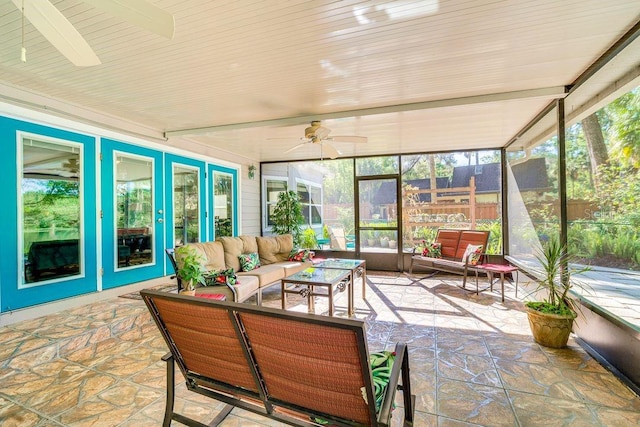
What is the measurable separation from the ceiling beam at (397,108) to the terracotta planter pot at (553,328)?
2.22m

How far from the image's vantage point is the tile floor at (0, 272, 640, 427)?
1.84 meters

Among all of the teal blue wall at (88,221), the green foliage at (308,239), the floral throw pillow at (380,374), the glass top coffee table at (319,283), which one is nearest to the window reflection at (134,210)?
the teal blue wall at (88,221)

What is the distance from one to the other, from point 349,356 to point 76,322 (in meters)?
3.22

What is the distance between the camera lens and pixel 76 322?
296cm

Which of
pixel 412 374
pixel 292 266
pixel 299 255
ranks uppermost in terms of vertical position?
pixel 299 255

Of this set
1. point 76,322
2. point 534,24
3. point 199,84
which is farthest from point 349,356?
point 76,322

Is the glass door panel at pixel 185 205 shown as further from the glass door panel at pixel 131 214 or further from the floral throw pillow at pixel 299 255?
→ the floral throw pillow at pixel 299 255

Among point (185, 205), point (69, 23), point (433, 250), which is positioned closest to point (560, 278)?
point (433, 250)

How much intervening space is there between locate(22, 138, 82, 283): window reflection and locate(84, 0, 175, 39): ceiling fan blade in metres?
2.81

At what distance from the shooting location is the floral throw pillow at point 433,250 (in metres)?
5.27

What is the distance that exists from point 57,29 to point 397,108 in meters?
3.08

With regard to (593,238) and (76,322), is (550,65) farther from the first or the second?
(76,322)

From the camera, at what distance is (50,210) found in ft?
10.8

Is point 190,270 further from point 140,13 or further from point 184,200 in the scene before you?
point 184,200
